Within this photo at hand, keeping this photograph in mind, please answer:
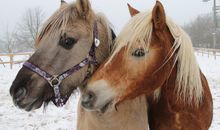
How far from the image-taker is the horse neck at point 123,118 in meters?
2.41

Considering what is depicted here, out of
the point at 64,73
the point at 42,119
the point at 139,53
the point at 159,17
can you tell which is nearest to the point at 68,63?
the point at 64,73

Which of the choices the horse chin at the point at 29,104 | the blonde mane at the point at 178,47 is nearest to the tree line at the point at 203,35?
the blonde mane at the point at 178,47

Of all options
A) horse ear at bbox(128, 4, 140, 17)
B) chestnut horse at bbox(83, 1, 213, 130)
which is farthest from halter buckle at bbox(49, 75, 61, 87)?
horse ear at bbox(128, 4, 140, 17)

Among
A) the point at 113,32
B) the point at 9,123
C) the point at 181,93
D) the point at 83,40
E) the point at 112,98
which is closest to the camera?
the point at 112,98

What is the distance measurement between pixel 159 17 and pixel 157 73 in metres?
0.48

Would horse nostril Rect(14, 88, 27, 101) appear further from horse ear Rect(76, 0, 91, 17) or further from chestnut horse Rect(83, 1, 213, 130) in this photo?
horse ear Rect(76, 0, 91, 17)

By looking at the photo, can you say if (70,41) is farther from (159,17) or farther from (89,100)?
(159,17)

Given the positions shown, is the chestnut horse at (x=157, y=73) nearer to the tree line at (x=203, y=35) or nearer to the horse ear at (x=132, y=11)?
the horse ear at (x=132, y=11)

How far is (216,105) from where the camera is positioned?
7.08 metres

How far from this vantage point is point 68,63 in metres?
2.20

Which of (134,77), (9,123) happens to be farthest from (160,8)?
(9,123)

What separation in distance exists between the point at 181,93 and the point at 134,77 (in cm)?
60

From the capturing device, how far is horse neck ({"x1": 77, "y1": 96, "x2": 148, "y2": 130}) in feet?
7.89

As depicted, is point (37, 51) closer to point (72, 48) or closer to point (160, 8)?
point (72, 48)
